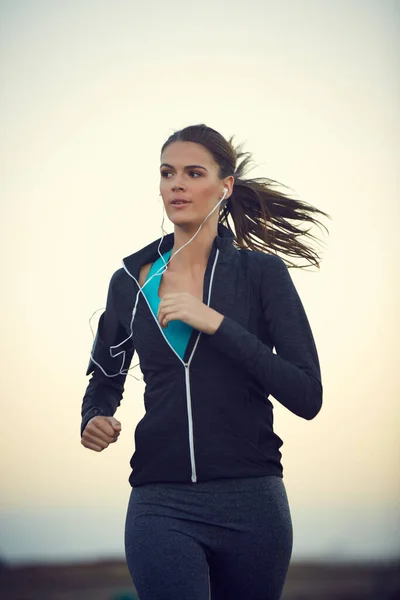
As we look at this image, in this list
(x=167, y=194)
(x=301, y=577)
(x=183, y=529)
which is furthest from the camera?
(x=301, y=577)

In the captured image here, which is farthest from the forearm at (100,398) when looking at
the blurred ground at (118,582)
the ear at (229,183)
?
the blurred ground at (118,582)

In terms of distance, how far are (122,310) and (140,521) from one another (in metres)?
0.49

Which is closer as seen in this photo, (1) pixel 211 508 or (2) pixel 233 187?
(1) pixel 211 508

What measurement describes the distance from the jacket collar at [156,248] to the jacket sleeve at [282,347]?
0.41 ft

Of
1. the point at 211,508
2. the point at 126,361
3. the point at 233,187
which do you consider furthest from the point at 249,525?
the point at 233,187

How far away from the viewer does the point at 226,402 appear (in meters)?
1.77

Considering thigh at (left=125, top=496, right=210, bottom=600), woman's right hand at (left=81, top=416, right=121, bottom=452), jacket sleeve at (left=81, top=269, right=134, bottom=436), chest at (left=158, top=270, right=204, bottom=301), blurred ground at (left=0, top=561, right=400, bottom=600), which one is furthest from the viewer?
blurred ground at (left=0, top=561, right=400, bottom=600)

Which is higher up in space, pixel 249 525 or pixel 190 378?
pixel 190 378

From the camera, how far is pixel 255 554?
172 cm

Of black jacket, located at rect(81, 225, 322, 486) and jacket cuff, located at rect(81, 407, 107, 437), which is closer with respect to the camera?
black jacket, located at rect(81, 225, 322, 486)

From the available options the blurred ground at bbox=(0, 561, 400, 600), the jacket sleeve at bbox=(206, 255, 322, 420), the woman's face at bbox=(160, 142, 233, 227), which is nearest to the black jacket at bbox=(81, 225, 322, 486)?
the jacket sleeve at bbox=(206, 255, 322, 420)

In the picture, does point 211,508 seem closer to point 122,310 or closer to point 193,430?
point 193,430

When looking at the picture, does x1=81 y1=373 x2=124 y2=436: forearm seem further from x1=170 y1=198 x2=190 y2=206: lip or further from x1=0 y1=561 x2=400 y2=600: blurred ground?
x1=0 y1=561 x2=400 y2=600: blurred ground

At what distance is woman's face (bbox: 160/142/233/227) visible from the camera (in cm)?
195
